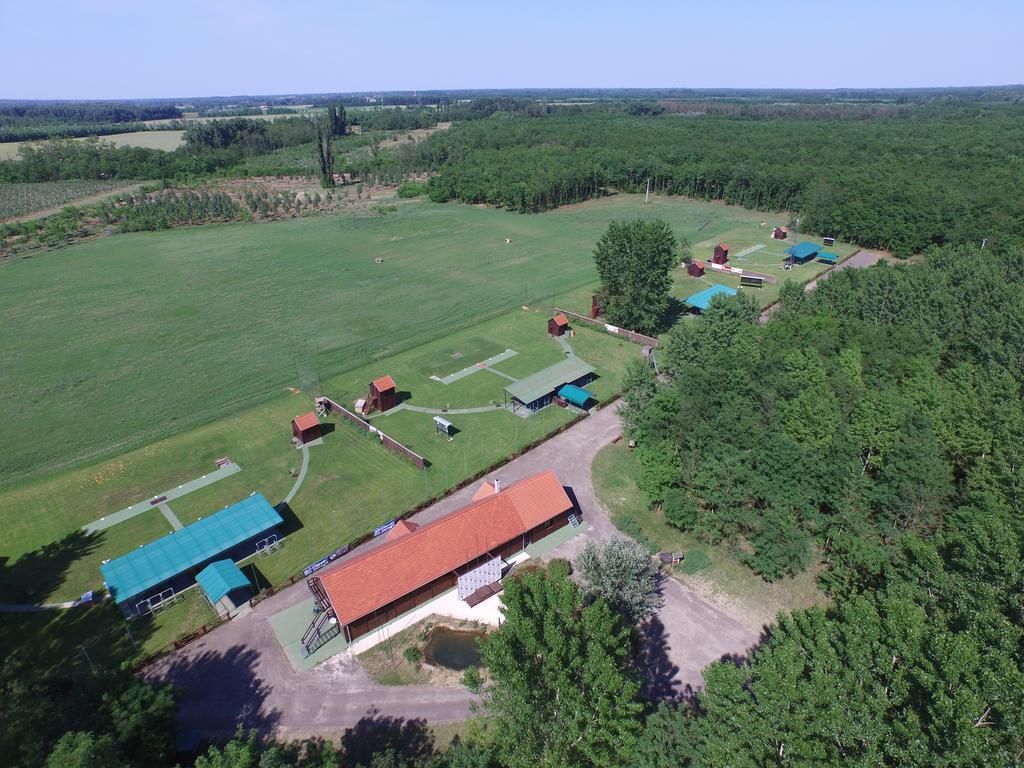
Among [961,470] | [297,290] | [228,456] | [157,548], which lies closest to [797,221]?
[961,470]

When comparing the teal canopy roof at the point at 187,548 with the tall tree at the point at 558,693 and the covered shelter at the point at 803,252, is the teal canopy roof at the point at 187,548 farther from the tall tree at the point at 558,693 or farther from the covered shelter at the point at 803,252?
the covered shelter at the point at 803,252

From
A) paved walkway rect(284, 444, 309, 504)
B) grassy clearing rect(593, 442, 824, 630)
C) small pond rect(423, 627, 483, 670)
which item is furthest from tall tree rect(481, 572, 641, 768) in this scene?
paved walkway rect(284, 444, 309, 504)

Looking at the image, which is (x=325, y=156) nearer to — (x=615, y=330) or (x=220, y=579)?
(x=615, y=330)

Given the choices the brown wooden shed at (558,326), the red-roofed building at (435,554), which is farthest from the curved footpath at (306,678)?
the brown wooden shed at (558,326)

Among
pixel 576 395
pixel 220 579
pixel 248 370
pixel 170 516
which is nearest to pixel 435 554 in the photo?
pixel 220 579

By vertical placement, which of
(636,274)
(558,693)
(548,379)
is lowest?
(548,379)

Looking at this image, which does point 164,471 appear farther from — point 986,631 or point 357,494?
point 986,631
